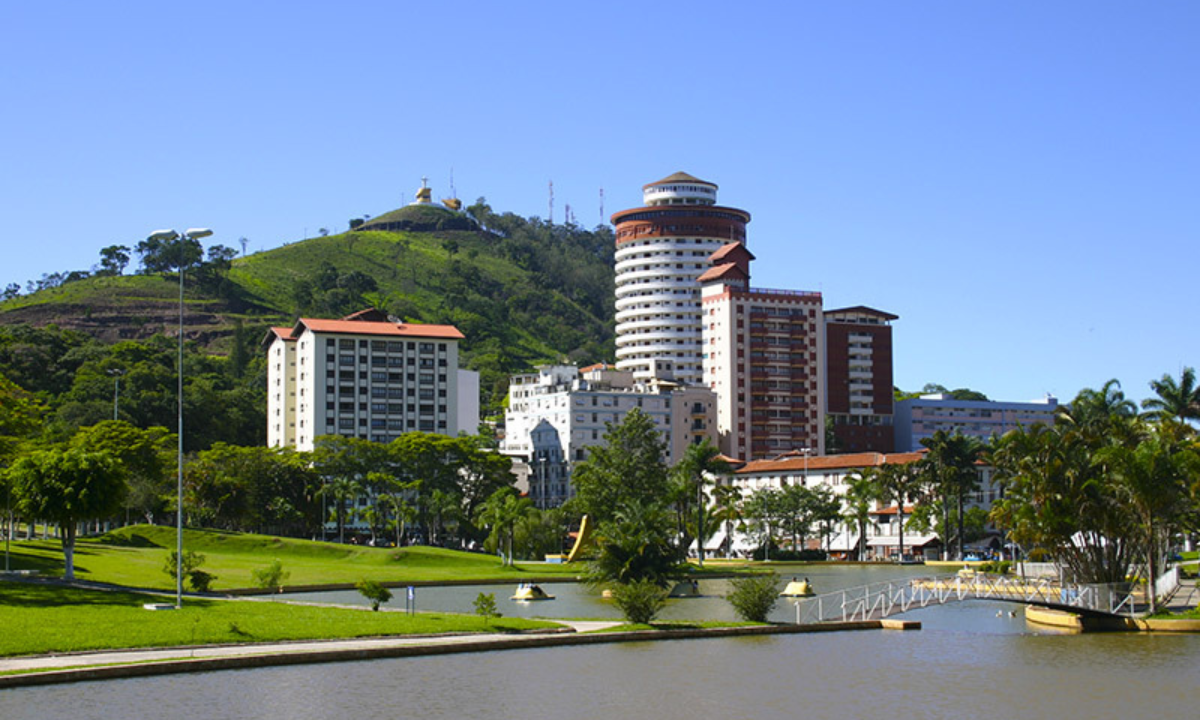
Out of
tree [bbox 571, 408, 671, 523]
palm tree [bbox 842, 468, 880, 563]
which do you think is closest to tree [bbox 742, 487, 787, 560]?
palm tree [bbox 842, 468, 880, 563]

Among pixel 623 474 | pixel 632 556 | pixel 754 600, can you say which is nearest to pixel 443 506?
pixel 623 474

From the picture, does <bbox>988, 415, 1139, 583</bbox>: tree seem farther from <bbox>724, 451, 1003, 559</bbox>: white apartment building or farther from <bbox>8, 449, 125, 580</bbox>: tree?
<bbox>724, 451, 1003, 559</bbox>: white apartment building

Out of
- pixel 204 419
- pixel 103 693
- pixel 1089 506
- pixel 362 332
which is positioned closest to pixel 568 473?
pixel 362 332

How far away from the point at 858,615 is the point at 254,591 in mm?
33303

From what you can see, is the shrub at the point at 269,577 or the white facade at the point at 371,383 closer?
the shrub at the point at 269,577

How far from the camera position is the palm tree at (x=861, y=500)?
521 feet

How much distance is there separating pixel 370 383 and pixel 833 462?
213ft

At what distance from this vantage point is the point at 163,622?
164 feet

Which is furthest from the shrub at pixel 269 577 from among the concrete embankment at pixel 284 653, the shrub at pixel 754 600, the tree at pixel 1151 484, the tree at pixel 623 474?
the tree at pixel 623 474

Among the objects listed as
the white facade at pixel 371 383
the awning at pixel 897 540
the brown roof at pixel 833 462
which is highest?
the white facade at pixel 371 383

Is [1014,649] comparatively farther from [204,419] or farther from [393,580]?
[204,419]

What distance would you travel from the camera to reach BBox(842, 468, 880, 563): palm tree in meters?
159

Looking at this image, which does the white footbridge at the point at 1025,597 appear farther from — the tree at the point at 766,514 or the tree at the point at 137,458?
the tree at the point at 766,514

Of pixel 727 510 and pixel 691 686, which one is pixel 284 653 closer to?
pixel 691 686
